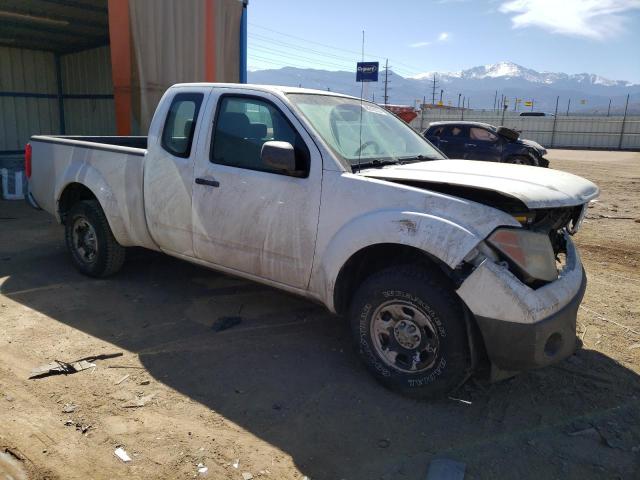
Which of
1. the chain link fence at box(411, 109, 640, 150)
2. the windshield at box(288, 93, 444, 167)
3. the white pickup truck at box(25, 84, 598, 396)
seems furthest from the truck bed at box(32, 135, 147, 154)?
the chain link fence at box(411, 109, 640, 150)

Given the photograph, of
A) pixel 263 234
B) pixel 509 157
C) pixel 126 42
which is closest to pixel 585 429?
pixel 263 234

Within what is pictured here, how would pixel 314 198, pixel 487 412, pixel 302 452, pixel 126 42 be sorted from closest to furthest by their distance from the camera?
1. pixel 302 452
2. pixel 487 412
3. pixel 314 198
4. pixel 126 42

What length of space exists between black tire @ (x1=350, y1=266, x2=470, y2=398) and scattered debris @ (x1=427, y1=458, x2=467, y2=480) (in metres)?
0.51

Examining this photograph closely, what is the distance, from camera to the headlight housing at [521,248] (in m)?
2.88

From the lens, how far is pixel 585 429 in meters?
3.01

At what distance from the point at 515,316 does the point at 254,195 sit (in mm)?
1986

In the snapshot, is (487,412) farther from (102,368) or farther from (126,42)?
(126,42)

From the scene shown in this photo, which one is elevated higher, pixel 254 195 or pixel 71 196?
pixel 254 195

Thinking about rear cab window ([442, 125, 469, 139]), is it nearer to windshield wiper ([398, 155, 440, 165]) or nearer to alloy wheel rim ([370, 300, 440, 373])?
windshield wiper ([398, 155, 440, 165])

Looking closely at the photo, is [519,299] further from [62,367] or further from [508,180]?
[62,367]

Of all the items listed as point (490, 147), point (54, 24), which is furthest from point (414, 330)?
point (490, 147)

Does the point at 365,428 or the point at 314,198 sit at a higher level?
the point at 314,198

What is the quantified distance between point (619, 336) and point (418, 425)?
89.7 inches

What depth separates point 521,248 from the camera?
2.88m
